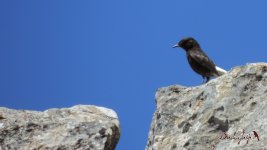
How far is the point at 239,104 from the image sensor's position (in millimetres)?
9984

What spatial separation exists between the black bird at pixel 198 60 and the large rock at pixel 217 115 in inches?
112

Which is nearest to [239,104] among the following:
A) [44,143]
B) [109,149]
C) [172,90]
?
[172,90]

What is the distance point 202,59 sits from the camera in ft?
47.0

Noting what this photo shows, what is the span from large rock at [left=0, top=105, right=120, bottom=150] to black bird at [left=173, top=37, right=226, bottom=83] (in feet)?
8.13

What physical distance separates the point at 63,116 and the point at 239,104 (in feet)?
14.1

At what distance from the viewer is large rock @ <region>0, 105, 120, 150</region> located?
12.0 metres

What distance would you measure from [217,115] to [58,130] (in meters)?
3.71

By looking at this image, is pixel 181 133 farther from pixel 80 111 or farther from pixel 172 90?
pixel 80 111
